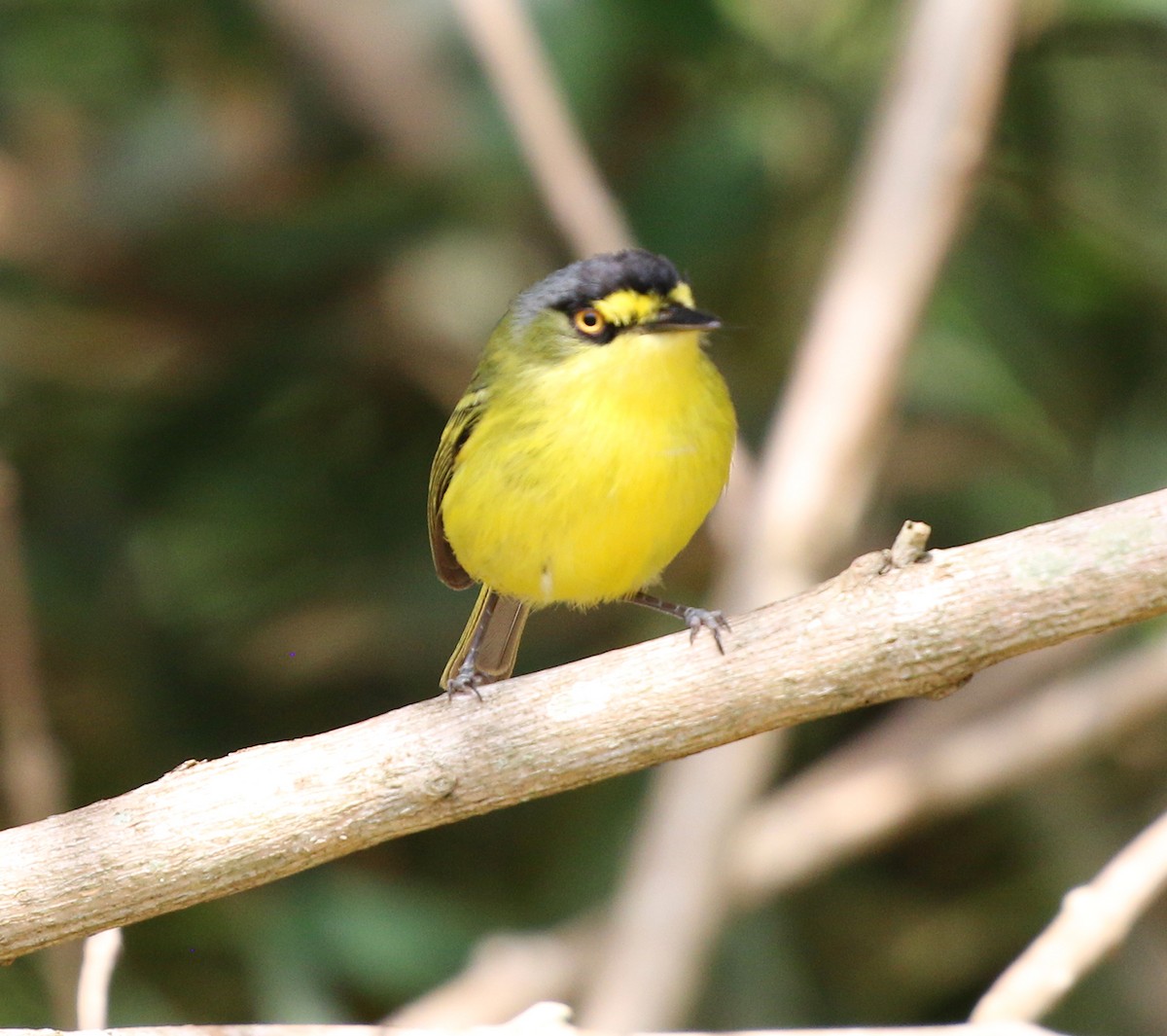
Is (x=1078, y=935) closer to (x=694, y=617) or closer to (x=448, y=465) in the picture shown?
(x=694, y=617)

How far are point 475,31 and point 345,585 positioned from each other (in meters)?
1.83

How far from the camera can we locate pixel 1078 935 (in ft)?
9.05

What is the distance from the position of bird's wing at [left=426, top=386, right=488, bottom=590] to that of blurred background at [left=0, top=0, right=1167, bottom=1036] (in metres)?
1.19

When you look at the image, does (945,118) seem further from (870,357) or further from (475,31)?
(475,31)

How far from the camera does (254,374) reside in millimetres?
5484

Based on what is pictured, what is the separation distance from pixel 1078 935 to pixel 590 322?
1.67 metres

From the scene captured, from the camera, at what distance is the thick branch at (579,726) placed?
2.40 metres

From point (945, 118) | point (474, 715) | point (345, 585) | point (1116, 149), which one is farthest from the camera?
point (1116, 149)

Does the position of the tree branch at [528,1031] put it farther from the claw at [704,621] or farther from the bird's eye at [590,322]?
the bird's eye at [590,322]

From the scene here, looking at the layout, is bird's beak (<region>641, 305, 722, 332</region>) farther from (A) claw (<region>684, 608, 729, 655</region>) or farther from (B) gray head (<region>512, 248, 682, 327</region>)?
(A) claw (<region>684, 608, 729, 655</region>)

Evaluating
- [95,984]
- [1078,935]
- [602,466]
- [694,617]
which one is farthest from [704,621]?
[95,984]

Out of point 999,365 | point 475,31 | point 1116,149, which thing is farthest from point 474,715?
point 1116,149

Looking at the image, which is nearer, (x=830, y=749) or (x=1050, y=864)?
(x=1050, y=864)

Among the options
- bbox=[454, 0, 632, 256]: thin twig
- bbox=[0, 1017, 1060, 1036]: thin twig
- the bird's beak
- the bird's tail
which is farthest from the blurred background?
bbox=[0, 1017, 1060, 1036]: thin twig
